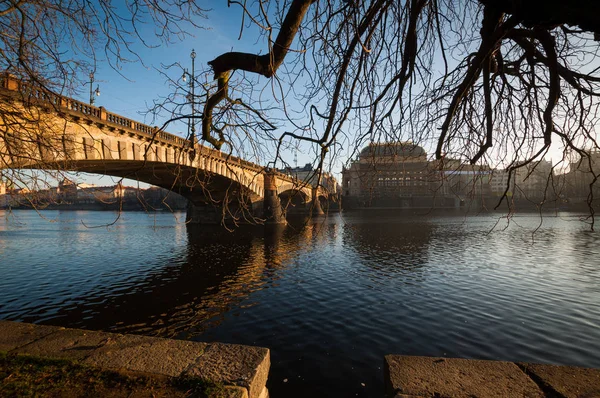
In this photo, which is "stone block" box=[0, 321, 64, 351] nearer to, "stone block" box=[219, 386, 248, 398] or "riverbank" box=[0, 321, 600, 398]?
"riverbank" box=[0, 321, 600, 398]

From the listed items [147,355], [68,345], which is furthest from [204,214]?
[147,355]

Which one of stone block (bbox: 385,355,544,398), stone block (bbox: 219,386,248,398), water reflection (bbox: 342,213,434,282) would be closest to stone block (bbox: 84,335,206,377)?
stone block (bbox: 219,386,248,398)

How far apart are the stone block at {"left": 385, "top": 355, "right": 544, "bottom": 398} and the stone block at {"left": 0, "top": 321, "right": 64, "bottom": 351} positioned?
165 inches

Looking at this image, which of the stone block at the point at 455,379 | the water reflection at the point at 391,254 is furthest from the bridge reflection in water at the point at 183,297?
the water reflection at the point at 391,254

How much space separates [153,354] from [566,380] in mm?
4177

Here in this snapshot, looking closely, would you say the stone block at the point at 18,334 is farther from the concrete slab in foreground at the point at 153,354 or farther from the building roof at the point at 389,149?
the building roof at the point at 389,149

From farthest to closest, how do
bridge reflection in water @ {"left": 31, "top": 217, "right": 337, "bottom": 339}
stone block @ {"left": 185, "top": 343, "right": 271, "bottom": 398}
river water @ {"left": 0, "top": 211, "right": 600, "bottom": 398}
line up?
1. bridge reflection in water @ {"left": 31, "top": 217, "right": 337, "bottom": 339}
2. river water @ {"left": 0, "top": 211, "right": 600, "bottom": 398}
3. stone block @ {"left": 185, "top": 343, "right": 271, "bottom": 398}

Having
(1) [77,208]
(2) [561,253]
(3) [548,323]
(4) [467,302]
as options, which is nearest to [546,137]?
(3) [548,323]

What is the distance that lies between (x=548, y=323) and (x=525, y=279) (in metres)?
Result: 4.64

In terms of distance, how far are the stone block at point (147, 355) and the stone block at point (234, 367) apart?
0.14 meters

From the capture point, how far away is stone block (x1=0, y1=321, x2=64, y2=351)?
12.2 ft

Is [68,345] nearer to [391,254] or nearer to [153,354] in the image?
[153,354]

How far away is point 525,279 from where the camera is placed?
11.8 metres

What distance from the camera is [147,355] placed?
11.5 feet
